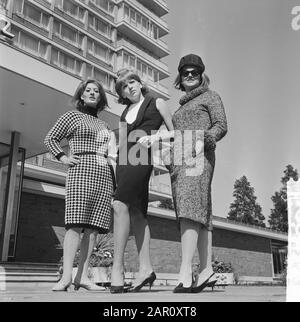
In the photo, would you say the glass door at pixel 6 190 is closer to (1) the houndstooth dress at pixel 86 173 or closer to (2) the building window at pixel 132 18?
(1) the houndstooth dress at pixel 86 173

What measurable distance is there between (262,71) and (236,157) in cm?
75

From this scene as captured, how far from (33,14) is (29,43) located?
2238 millimetres

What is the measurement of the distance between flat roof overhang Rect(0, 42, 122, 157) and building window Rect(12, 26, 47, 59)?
21.3 m

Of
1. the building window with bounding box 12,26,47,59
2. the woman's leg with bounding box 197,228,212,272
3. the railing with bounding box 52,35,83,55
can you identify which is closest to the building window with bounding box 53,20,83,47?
the railing with bounding box 52,35,83,55

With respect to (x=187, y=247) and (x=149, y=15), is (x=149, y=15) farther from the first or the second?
Result: (x=187, y=247)

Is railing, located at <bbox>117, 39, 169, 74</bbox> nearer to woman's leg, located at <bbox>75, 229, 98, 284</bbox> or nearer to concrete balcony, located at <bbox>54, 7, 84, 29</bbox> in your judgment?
concrete balcony, located at <bbox>54, 7, 84, 29</bbox>

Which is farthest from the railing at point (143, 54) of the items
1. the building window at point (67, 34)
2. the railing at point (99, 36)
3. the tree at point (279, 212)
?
the tree at point (279, 212)

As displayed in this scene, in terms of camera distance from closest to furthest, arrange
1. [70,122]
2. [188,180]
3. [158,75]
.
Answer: [188,180] → [70,122] → [158,75]

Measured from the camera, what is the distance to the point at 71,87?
7.58 m

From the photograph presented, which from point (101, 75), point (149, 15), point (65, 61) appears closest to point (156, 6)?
point (149, 15)

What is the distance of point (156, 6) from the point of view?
39969mm

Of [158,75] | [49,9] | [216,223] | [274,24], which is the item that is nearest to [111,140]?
[274,24]
